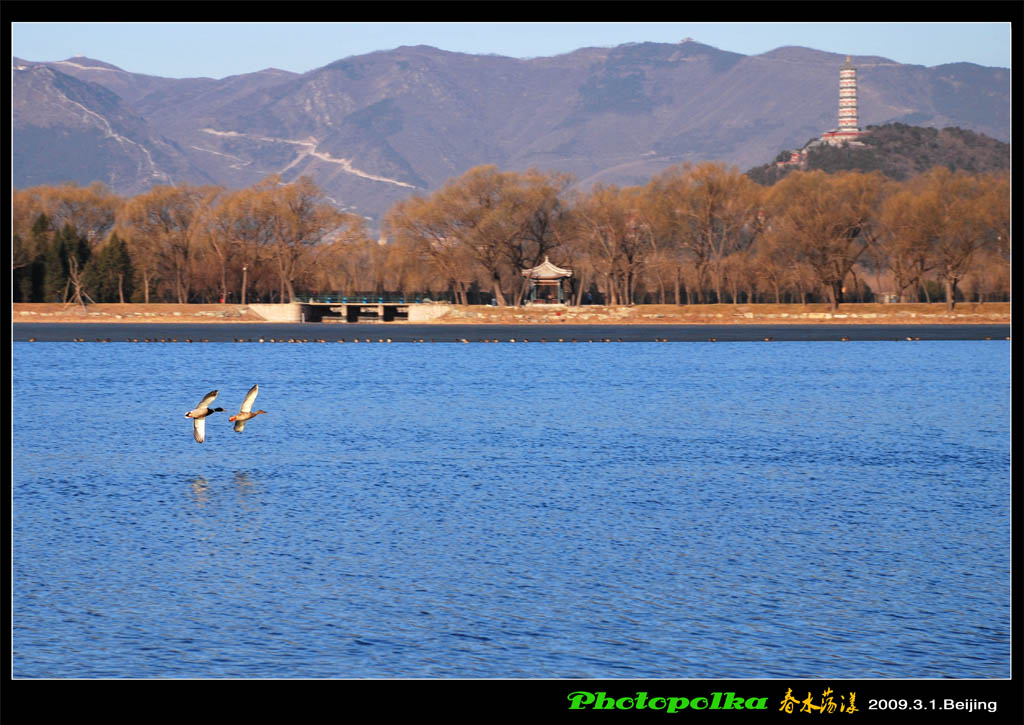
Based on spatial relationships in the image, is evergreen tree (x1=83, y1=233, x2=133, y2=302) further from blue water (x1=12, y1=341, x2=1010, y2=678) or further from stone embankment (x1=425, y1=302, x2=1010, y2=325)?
blue water (x1=12, y1=341, x2=1010, y2=678)

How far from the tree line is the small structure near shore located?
63.5 inches

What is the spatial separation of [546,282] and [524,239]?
409cm

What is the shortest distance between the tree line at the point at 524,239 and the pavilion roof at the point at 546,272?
161cm

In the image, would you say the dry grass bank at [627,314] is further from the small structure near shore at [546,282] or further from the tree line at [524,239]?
the small structure near shore at [546,282]

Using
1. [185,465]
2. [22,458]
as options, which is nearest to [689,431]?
[185,465]

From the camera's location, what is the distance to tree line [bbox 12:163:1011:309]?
108m

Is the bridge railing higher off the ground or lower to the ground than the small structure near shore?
lower

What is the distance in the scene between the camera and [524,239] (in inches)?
4579

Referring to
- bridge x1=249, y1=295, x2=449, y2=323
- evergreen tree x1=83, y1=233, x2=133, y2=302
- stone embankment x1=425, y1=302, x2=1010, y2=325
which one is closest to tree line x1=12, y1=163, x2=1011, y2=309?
evergreen tree x1=83, y1=233, x2=133, y2=302

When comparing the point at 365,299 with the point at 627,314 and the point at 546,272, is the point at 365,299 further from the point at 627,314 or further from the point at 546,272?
the point at 627,314

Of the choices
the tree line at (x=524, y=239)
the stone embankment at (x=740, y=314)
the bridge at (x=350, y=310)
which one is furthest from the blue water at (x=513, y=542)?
the bridge at (x=350, y=310)

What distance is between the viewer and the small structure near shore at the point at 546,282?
115 meters
